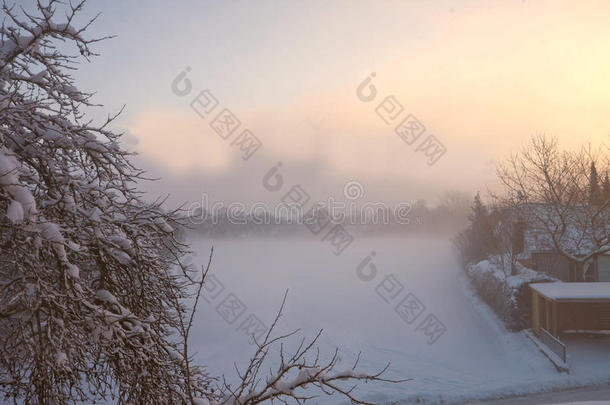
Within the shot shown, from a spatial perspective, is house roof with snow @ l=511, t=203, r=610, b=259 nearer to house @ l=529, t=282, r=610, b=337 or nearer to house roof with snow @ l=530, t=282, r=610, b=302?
house @ l=529, t=282, r=610, b=337

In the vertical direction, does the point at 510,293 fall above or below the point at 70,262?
above

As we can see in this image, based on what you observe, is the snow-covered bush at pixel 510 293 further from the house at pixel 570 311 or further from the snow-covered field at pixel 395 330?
the snow-covered field at pixel 395 330

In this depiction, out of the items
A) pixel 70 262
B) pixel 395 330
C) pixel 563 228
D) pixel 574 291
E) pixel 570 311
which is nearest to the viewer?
pixel 70 262

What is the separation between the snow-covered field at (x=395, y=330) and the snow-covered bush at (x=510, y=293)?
2.46 ft

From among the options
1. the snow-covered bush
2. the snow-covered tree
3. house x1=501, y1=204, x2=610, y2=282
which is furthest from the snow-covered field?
the snow-covered tree

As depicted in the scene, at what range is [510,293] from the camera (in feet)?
76.8

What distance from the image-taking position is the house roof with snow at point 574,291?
18.7 m

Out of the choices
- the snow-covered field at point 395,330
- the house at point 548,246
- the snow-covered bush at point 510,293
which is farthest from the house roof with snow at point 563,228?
the snow-covered field at point 395,330

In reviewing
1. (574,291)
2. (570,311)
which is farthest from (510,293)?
(574,291)

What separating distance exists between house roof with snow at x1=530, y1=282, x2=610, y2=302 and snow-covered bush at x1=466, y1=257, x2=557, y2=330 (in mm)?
1148

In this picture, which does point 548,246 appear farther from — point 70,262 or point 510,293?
point 70,262

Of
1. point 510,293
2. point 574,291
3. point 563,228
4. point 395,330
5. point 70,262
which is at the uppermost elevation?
point 563,228

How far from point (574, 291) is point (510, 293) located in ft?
13.2

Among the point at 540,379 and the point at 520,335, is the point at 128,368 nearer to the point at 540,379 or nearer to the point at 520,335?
the point at 540,379
